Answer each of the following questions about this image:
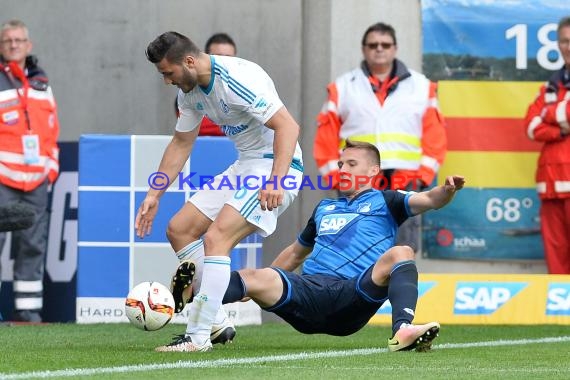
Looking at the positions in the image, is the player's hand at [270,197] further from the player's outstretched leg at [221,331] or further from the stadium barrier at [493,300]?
the stadium barrier at [493,300]

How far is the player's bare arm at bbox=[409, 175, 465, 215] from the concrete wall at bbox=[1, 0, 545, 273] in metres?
4.48

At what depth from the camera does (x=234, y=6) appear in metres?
12.4

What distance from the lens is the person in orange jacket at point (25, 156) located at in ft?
36.3

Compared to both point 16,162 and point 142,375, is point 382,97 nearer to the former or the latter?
point 16,162

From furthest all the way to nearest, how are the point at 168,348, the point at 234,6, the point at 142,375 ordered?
the point at 234,6
the point at 168,348
the point at 142,375

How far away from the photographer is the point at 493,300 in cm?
1095

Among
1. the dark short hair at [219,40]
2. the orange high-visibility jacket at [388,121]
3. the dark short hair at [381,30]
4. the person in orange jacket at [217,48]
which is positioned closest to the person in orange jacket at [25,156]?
the person in orange jacket at [217,48]

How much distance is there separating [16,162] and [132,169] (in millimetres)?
1017

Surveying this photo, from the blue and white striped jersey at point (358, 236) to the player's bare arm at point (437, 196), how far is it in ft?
0.71

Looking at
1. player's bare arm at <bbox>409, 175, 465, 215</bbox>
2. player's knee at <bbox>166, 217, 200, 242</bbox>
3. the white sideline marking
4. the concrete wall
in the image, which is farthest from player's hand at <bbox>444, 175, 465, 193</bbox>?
the concrete wall

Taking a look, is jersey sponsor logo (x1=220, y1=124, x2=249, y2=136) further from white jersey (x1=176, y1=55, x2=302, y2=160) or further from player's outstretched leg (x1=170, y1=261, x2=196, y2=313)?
player's outstretched leg (x1=170, y1=261, x2=196, y2=313)

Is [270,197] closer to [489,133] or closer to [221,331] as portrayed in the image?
[221,331]

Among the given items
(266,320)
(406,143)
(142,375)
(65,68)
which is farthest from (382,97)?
(142,375)

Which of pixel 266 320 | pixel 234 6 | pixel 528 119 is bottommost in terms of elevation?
pixel 266 320
